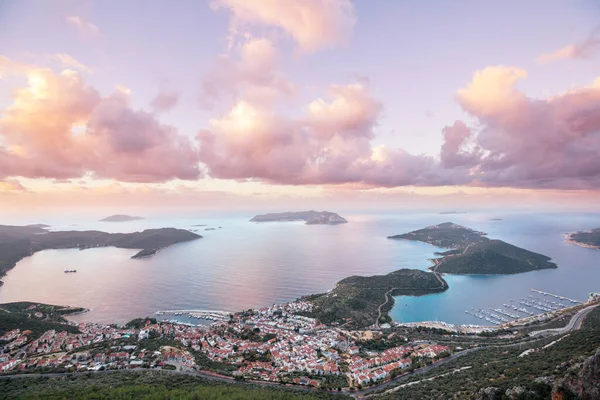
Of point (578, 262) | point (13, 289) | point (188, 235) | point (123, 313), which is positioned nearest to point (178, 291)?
point (123, 313)

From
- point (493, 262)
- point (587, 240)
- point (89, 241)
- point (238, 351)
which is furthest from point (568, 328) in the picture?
point (89, 241)

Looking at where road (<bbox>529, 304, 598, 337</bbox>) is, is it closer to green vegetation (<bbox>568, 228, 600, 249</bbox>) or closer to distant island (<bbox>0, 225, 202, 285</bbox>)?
green vegetation (<bbox>568, 228, 600, 249</bbox>)

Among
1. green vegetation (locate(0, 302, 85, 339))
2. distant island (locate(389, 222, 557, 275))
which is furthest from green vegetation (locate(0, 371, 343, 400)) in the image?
distant island (locate(389, 222, 557, 275))

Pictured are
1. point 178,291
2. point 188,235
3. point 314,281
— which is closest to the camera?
point 178,291

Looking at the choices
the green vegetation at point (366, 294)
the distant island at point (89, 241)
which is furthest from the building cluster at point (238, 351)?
the distant island at point (89, 241)

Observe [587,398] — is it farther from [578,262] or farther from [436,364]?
[578,262]

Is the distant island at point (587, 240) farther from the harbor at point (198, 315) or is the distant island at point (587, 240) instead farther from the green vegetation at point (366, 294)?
the harbor at point (198, 315)
